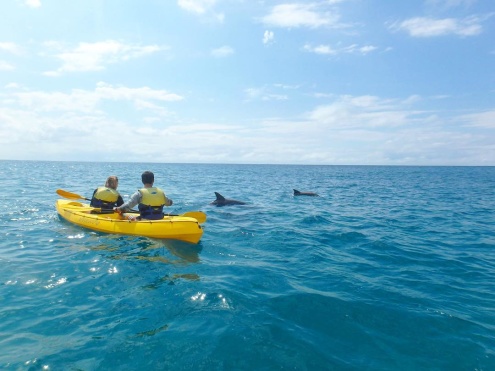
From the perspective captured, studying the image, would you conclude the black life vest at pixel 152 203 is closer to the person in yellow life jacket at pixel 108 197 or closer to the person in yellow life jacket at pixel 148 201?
the person in yellow life jacket at pixel 148 201

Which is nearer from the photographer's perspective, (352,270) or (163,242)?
(352,270)

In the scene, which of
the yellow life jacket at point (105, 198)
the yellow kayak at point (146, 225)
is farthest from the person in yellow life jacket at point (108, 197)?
the yellow kayak at point (146, 225)

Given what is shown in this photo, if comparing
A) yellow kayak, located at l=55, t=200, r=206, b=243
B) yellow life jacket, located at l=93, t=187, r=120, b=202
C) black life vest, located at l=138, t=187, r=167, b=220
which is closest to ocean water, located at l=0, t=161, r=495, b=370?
yellow kayak, located at l=55, t=200, r=206, b=243

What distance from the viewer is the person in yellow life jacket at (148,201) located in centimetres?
1120

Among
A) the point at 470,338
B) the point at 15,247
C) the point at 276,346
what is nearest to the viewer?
the point at 276,346

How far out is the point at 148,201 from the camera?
37.4 ft

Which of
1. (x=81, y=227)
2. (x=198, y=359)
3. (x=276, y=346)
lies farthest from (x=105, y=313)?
(x=81, y=227)

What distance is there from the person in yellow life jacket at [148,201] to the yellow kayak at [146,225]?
33 cm

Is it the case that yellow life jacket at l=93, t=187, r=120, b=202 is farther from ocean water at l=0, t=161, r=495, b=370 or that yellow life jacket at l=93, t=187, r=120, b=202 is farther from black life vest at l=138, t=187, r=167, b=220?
black life vest at l=138, t=187, r=167, b=220

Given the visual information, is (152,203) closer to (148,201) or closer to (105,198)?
(148,201)

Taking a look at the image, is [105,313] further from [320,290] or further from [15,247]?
[15,247]

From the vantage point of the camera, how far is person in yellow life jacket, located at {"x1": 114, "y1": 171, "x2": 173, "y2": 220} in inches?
441

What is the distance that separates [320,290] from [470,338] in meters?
2.82

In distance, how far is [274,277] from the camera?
26.7ft
